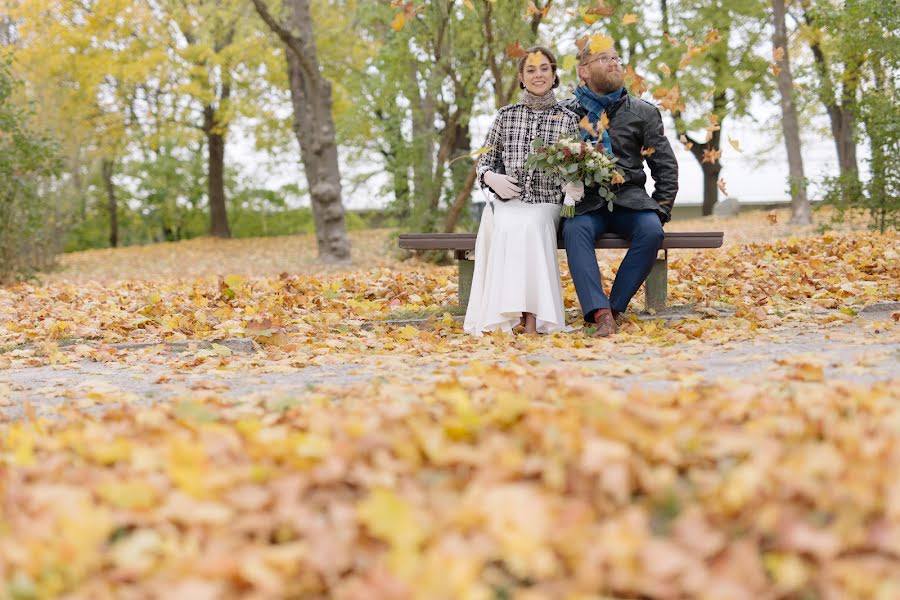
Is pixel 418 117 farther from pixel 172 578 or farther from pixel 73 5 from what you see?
pixel 172 578

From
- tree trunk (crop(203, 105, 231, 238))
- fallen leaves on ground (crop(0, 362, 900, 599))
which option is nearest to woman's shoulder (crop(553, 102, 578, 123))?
fallen leaves on ground (crop(0, 362, 900, 599))

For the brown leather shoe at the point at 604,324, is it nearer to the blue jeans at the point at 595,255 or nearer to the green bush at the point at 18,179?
the blue jeans at the point at 595,255

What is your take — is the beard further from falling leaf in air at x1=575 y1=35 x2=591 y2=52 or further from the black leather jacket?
falling leaf in air at x1=575 y1=35 x2=591 y2=52

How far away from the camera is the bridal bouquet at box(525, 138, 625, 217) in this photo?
18.0 feet

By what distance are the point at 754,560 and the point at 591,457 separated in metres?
0.44

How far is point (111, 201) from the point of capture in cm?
2505

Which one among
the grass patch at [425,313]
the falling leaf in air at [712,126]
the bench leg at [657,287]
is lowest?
the grass patch at [425,313]

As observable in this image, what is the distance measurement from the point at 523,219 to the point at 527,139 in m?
0.57

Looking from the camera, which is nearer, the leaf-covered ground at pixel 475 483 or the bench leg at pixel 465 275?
the leaf-covered ground at pixel 475 483

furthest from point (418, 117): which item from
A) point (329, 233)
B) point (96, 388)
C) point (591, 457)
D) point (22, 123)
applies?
point (591, 457)

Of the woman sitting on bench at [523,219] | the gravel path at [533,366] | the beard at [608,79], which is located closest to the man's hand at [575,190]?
the woman sitting on bench at [523,219]

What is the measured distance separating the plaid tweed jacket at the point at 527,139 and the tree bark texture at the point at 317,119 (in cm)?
690

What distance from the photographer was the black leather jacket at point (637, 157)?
5.77m

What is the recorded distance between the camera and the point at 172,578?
1.93 metres
